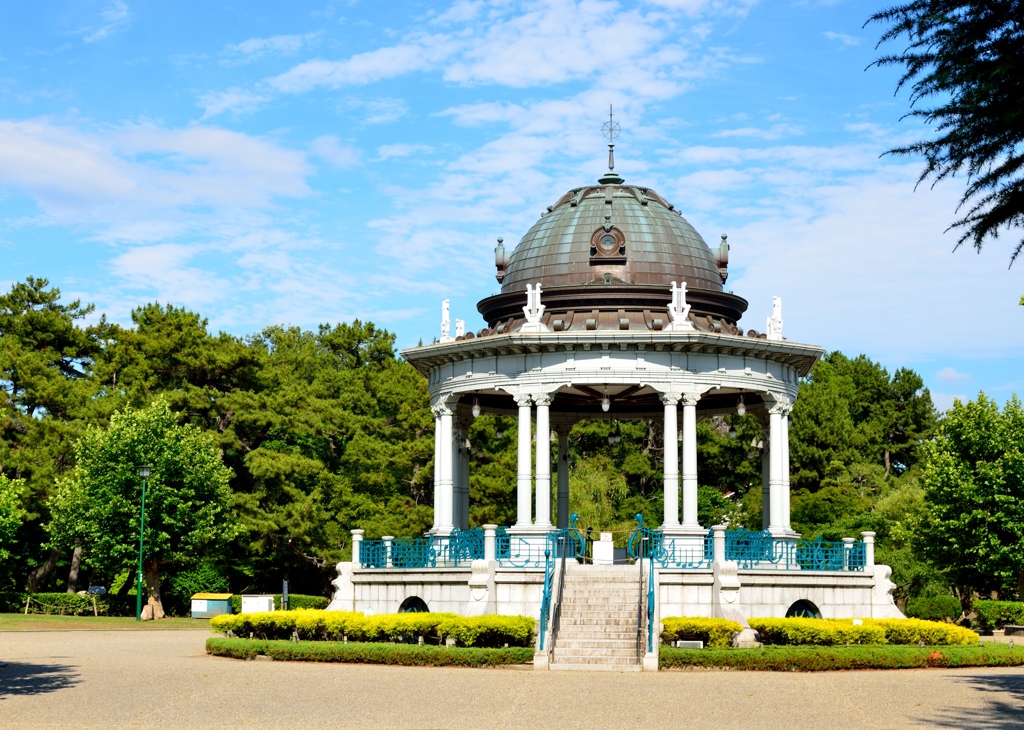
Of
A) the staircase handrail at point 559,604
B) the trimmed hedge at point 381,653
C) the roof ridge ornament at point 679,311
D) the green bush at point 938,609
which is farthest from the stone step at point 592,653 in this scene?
the green bush at point 938,609

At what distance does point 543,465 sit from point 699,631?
905 centimetres

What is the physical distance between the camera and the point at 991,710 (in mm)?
20969

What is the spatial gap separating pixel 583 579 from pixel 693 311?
413 inches

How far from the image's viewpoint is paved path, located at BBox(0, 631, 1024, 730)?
19969 mm

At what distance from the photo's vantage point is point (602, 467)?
254 ft

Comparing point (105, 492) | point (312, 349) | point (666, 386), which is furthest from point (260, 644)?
point (312, 349)

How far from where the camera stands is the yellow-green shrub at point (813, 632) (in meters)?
30.5

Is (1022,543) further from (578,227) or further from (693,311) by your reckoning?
(578,227)

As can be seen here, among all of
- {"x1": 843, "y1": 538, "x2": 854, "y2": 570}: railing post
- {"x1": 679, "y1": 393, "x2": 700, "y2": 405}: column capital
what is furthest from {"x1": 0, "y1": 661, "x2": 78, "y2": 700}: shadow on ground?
{"x1": 843, "y1": 538, "x2": 854, "y2": 570}: railing post

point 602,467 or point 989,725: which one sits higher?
point 602,467

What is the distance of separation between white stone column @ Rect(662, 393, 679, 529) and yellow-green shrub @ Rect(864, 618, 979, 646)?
683 centimetres

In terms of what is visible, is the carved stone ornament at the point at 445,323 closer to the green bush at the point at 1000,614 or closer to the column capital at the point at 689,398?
the column capital at the point at 689,398

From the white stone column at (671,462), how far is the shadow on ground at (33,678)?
16997 millimetres

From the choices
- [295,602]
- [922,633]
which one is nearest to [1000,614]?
[922,633]
